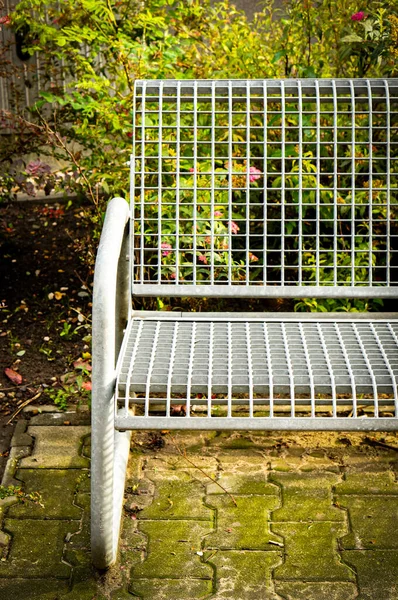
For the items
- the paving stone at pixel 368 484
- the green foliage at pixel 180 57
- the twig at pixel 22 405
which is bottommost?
the twig at pixel 22 405

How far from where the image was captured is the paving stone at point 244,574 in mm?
2539

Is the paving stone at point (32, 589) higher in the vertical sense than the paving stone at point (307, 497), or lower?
higher

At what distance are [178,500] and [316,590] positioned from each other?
2.07ft

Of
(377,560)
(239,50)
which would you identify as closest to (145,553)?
(377,560)

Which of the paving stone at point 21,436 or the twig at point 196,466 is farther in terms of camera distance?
the paving stone at point 21,436

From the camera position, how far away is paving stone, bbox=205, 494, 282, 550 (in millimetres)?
2766

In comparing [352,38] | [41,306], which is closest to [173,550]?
[41,306]

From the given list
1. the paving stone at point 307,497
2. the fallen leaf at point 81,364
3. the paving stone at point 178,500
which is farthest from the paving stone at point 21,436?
the paving stone at point 307,497

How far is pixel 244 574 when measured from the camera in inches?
103

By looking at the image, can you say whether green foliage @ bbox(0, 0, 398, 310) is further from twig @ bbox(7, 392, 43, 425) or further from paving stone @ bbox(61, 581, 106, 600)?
paving stone @ bbox(61, 581, 106, 600)

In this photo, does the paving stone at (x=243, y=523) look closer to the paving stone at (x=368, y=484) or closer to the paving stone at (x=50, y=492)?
the paving stone at (x=368, y=484)

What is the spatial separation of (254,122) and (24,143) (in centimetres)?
117

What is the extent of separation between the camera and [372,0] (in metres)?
3.87

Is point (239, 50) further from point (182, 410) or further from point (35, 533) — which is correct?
point (35, 533)
